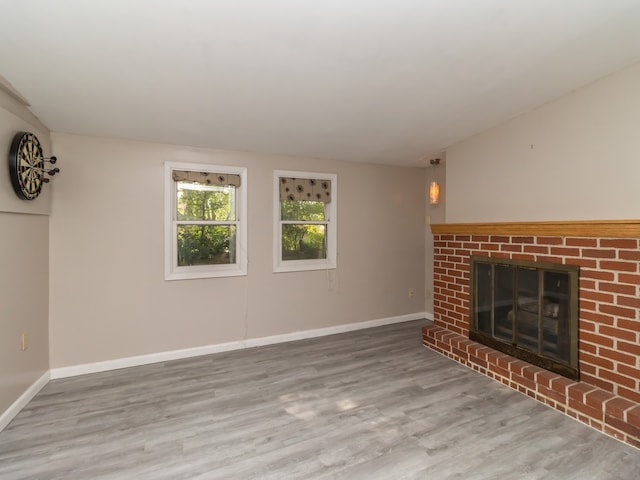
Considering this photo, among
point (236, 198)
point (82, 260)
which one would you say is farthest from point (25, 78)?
point (236, 198)

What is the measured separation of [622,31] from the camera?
6.68 ft

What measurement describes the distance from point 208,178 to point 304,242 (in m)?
1.38

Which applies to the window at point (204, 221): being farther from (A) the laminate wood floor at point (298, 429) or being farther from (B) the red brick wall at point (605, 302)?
(B) the red brick wall at point (605, 302)

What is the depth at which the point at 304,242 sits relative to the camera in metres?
4.20

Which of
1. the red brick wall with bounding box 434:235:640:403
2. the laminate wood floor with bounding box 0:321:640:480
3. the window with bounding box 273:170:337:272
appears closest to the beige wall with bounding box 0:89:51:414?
the laminate wood floor with bounding box 0:321:640:480

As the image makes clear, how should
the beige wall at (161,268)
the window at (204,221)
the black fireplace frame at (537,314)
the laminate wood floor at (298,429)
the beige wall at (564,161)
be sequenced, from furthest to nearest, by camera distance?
1. the window at (204,221)
2. the beige wall at (161,268)
3. the black fireplace frame at (537,314)
4. the beige wall at (564,161)
5. the laminate wood floor at (298,429)

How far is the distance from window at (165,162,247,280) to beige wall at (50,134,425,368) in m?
0.09

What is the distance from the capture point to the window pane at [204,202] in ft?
11.6

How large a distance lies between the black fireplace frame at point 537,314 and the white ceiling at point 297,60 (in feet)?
4.68

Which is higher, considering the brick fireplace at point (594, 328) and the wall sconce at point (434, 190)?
the wall sconce at point (434, 190)

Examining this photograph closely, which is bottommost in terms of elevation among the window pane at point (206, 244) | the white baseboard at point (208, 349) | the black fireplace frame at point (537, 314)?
the white baseboard at point (208, 349)

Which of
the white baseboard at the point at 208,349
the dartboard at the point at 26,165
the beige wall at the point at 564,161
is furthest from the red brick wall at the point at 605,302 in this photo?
the dartboard at the point at 26,165

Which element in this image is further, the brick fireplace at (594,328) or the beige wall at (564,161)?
the beige wall at (564,161)

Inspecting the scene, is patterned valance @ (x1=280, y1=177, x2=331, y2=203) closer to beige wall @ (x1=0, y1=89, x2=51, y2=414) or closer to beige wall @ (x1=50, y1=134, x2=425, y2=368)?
beige wall @ (x1=50, y1=134, x2=425, y2=368)
